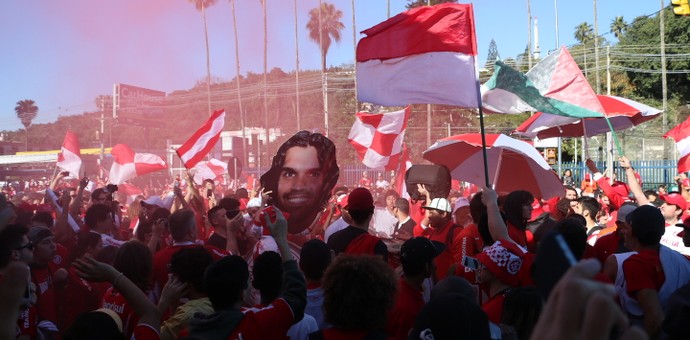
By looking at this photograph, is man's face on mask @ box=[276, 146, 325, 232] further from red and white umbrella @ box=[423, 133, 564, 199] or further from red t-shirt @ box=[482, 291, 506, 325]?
red t-shirt @ box=[482, 291, 506, 325]

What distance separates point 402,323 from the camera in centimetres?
395

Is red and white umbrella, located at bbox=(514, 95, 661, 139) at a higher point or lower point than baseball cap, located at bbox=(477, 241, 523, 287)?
higher

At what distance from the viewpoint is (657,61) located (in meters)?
43.4

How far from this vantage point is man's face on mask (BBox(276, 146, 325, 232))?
751 centimetres

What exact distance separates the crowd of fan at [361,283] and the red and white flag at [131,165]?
9.21 m

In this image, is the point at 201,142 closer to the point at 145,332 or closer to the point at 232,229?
the point at 232,229

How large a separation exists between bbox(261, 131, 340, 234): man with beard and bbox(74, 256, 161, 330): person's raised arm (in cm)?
388

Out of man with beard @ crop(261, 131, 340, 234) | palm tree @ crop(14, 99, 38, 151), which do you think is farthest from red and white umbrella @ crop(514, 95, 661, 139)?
palm tree @ crop(14, 99, 38, 151)

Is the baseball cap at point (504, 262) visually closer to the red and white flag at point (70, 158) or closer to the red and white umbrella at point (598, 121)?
the red and white umbrella at point (598, 121)

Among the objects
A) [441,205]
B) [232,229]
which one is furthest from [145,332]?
[441,205]

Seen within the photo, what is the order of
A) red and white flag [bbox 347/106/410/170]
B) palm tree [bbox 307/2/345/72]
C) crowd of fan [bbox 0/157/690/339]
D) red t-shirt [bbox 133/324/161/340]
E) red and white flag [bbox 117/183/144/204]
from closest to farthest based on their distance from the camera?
crowd of fan [bbox 0/157/690/339], red t-shirt [bbox 133/324/161/340], red and white flag [bbox 347/106/410/170], red and white flag [bbox 117/183/144/204], palm tree [bbox 307/2/345/72]

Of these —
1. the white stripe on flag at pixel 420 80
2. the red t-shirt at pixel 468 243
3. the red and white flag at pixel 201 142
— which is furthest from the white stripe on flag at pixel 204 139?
the red t-shirt at pixel 468 243

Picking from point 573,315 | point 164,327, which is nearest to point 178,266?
point 164,327

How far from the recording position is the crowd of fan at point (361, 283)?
1.90 m
